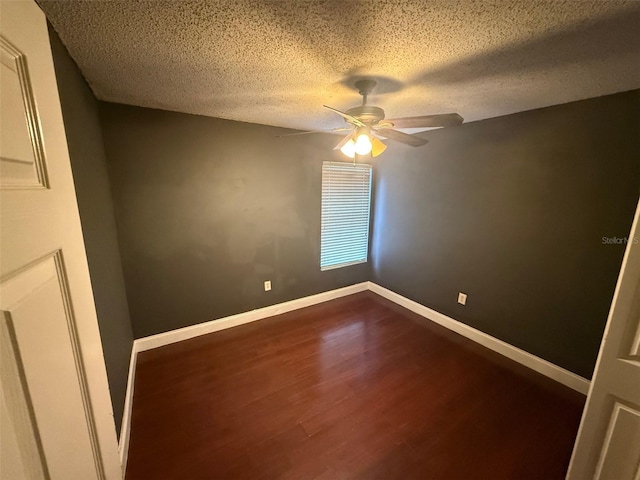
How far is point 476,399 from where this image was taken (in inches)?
79.4

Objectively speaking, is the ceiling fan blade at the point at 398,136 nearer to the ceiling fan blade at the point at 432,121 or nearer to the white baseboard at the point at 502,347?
the ceiling fan blade at the point at 432,121

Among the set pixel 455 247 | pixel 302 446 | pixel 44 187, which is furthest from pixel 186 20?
pixel 455 247

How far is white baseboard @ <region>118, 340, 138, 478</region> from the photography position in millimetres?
1494

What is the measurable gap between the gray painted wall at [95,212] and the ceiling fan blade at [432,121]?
1.71m

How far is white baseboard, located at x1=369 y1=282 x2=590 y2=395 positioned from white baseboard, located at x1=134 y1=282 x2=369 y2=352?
32.7 inches

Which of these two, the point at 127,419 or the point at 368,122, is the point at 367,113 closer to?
the point at 368,122

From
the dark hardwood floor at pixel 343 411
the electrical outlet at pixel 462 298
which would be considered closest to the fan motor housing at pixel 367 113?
the dark hardwood floor at pixel 343 411

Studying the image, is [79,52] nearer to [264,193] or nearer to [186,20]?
[186,20]

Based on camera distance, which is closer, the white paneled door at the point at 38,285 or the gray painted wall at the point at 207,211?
the white paneled door at the point at 38,285

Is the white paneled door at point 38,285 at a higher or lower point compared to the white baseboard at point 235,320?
higher

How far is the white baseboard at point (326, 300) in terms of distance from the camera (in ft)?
6.81

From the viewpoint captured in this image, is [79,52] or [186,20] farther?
[79,52]

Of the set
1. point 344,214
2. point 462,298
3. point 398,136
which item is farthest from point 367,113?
point 462,298

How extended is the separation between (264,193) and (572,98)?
2703 mm
